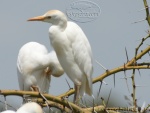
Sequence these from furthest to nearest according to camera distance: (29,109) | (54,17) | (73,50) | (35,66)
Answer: (35,66)
(73,50)
(54,17)
(29,109)

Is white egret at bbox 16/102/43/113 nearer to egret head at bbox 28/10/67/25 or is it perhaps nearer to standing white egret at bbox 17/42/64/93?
egret head at bbox 28/10/67/25

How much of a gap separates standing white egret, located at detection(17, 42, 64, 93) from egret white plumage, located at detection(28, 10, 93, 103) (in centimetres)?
34

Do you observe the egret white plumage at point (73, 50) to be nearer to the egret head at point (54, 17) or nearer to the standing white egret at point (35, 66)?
the egret head at point (54, 17)

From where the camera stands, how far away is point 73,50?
6051 millimetres

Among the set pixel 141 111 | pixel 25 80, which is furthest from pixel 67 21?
pixel 141 111

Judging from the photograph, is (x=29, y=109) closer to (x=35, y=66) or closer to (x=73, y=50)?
(x=73, y=50)

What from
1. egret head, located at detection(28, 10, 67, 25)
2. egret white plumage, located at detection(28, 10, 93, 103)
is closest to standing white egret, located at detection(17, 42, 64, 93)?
egret white plumage, located at detection(28, 10, 93, 103)

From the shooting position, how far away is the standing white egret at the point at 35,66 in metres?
6.41

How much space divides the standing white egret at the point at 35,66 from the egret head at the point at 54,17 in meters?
0.67

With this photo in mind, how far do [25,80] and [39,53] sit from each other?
0.35m

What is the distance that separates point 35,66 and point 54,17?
2.79 feet

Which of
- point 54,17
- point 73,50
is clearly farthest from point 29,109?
point 73,50

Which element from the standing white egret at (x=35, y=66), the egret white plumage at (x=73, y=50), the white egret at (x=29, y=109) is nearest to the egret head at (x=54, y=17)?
the egret white plumage at (x=73, y=50)

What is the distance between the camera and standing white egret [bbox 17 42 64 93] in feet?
21.0
